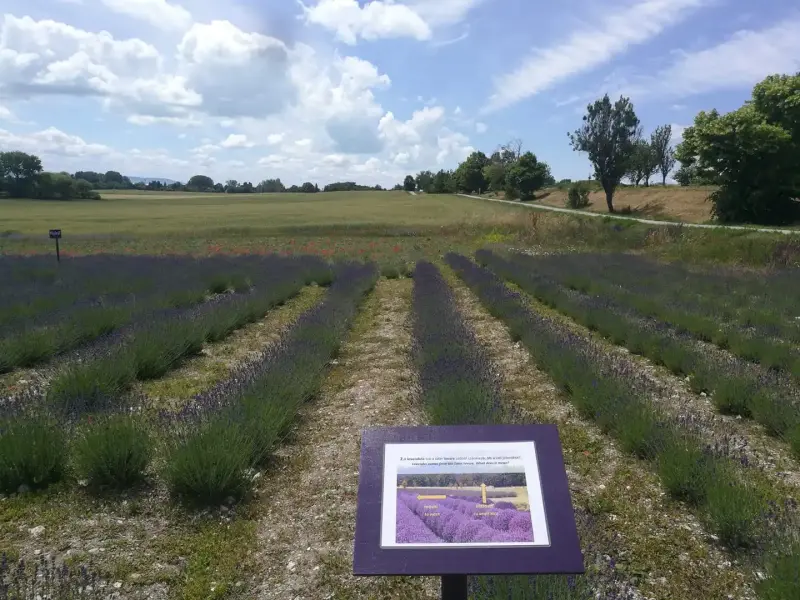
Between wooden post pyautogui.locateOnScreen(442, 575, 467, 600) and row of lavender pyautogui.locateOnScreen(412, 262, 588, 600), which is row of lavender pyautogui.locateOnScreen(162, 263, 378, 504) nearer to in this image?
row of lavender pyautogui.locateOnScreen(412, 262, 588, 600)

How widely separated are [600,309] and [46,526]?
8948 millimetres

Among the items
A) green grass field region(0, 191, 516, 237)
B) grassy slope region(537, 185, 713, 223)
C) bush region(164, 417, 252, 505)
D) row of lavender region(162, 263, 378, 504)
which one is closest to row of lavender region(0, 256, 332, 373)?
row of lavender region(162, 263, 378, 504)

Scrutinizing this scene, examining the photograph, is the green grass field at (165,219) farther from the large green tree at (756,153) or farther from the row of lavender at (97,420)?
the row of lavender at (97,420)

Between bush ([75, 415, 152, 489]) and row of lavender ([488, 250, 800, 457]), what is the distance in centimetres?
504

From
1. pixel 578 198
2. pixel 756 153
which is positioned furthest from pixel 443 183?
pixel 756 153

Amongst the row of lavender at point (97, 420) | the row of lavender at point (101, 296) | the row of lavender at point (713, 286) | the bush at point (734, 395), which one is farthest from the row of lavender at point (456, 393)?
the row of lavender at point (713, 286)

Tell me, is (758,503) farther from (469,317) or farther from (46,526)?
(469,317)

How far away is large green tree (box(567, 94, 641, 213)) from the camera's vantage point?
46156 mm

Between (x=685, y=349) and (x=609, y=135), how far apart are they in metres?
42.8

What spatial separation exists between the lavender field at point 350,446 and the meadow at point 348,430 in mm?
20

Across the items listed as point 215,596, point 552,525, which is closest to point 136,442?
point 215,596

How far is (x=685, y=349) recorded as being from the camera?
755 cm

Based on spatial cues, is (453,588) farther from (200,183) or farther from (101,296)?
(200,183)

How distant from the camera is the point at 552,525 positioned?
2.28 metres
